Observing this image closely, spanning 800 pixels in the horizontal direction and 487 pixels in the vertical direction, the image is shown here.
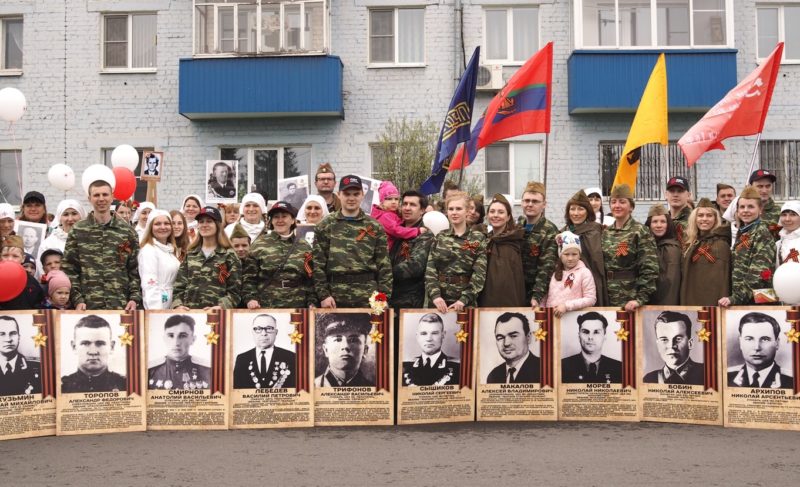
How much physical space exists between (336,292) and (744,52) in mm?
17724

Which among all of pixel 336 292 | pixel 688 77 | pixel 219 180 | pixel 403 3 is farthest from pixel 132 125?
pixel 336 292

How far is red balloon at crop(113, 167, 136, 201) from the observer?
14656mm

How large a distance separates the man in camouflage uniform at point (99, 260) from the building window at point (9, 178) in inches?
645

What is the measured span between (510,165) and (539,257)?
14145mm

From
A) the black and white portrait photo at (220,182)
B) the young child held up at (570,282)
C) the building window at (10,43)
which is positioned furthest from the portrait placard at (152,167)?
the building window at (10,43)

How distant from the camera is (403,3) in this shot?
24.1 metres

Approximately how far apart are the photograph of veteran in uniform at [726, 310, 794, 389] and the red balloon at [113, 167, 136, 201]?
917 cm

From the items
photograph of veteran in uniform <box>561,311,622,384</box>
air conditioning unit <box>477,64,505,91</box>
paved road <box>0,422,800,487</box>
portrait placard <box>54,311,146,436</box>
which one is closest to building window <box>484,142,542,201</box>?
air conditioning unit <box>477,64,505,91</box>

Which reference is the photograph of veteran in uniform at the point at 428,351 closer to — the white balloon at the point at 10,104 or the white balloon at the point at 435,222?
the white balloon at the point at 435,222

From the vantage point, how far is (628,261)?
9562 mm

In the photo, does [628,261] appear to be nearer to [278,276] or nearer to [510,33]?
[278,276]

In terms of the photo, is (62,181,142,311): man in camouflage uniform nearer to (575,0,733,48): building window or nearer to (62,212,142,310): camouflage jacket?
(62,212,142,310): camouflage jacket

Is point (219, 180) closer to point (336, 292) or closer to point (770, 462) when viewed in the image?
point (336, 292)

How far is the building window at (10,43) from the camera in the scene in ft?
80.9
